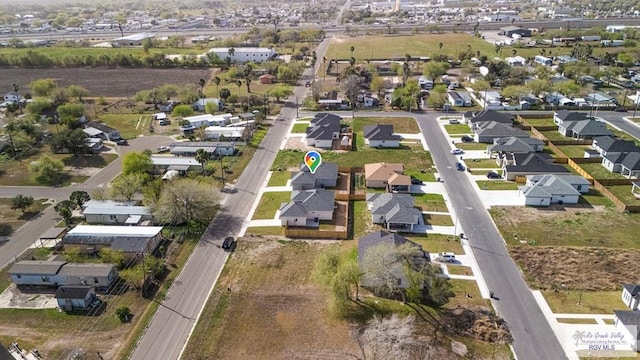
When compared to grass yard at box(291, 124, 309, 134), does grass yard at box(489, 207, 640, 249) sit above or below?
below

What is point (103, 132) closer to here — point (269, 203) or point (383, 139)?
point (269, 203)

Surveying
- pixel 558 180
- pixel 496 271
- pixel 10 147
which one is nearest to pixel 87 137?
pixel 10 147

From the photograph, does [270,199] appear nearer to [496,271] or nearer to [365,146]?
[365,146]

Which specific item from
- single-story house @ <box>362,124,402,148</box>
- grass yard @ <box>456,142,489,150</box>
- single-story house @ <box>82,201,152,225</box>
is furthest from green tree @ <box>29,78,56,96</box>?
grass yard @ <box>456,142,489,150</box>

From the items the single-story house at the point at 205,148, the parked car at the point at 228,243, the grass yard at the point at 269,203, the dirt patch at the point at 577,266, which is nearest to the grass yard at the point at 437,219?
the dirt patch at the point at 577,266

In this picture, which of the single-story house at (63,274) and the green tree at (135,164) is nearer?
the single-story house at (63,274)

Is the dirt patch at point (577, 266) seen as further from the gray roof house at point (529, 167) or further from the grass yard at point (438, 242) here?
the gray roof house at point (529, 167)

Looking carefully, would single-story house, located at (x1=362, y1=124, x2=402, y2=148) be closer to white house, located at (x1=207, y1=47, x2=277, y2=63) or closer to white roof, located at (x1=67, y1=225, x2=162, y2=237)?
white roof, located at (x1=67, y1=225, x2=162, y2=237)
